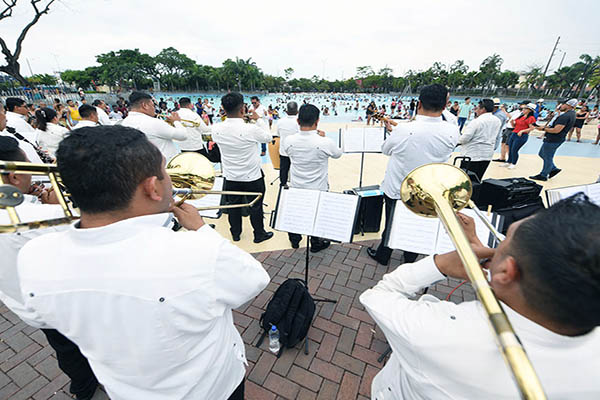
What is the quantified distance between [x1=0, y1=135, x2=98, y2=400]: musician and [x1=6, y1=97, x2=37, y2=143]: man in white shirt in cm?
511

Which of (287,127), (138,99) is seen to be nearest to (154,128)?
(138,99)

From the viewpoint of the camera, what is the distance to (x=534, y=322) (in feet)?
2.53

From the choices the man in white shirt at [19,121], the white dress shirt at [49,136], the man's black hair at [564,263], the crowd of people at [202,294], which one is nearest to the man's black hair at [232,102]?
the crowd of people at [202,294]

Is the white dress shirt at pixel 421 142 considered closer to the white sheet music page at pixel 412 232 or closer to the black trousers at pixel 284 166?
the white sheet music page at pixel 412 232

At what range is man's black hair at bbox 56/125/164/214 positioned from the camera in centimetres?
95

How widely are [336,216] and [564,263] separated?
1798 millimetres

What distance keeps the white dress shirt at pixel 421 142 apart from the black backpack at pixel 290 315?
6.89ft

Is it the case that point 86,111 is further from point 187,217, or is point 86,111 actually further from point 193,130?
point 187,217

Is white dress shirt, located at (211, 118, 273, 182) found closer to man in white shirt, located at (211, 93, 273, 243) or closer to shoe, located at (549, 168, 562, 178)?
man in white shirt, located at (211, 93, 273, 243)

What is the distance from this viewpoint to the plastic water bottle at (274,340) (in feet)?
8.29

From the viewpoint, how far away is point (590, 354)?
2.46 ft

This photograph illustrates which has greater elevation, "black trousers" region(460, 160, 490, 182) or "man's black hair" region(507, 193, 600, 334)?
"man's black hair" region(507, 193, 600, 334)

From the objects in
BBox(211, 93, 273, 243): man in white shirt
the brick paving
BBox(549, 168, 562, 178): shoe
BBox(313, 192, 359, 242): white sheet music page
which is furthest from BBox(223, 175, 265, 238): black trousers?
BBox(549, 168, 562, 178): shoe

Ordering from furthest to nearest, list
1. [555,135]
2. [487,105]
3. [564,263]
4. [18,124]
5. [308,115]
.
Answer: [555,135] < [487,105] < [18,124] < [308,115] < [564,263]
